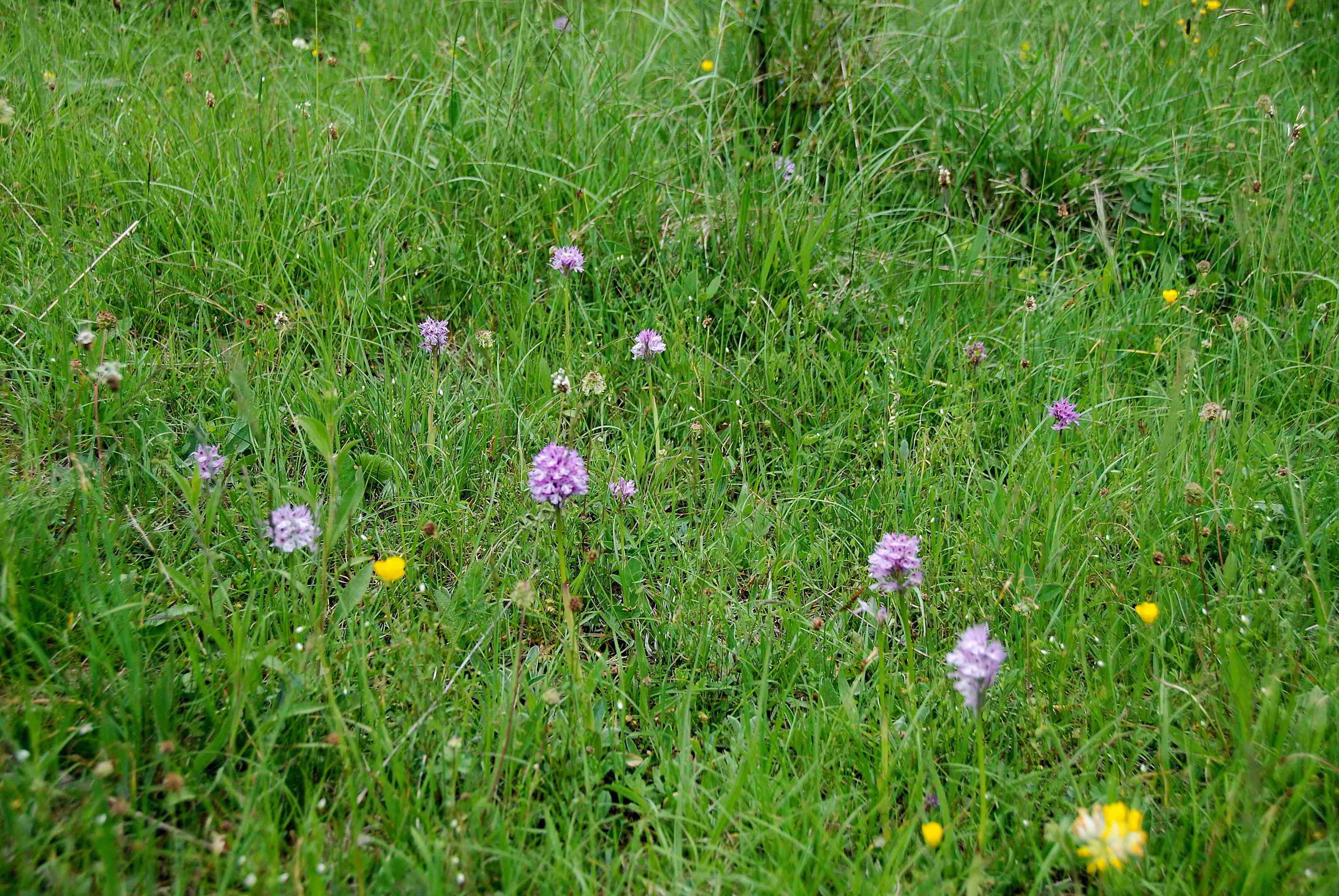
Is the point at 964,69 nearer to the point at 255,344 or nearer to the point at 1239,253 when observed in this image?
the point at 1239,253

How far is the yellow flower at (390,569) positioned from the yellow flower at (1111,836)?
1.14m

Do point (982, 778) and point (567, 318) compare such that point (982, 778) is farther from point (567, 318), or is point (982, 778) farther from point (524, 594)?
point (567, 318)

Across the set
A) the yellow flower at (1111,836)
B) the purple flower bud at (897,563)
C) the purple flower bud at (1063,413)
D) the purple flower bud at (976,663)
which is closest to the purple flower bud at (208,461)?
the purple flower bud at (897,563)

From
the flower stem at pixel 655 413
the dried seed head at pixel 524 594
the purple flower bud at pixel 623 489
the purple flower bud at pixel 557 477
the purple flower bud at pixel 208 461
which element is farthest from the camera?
the flower stem at pixel 655 413

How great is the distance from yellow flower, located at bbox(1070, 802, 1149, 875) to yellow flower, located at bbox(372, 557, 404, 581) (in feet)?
3.74

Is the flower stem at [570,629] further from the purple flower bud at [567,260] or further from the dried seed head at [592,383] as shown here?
the purple flower bud at [567,260]

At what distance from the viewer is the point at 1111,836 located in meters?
1.23

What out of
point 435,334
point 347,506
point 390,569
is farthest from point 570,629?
point 435,334

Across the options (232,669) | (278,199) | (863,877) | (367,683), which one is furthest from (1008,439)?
(278,199)

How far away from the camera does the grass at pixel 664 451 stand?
1412 mm

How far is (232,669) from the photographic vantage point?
4.87 ft

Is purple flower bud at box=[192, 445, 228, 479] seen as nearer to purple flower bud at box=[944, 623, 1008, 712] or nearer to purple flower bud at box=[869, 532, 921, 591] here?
purple flower bud at box=[869, 532, 921, 591]

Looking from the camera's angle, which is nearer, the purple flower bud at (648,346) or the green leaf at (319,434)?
the green leaf at (319,434)

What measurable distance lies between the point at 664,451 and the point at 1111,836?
1.18 meters
